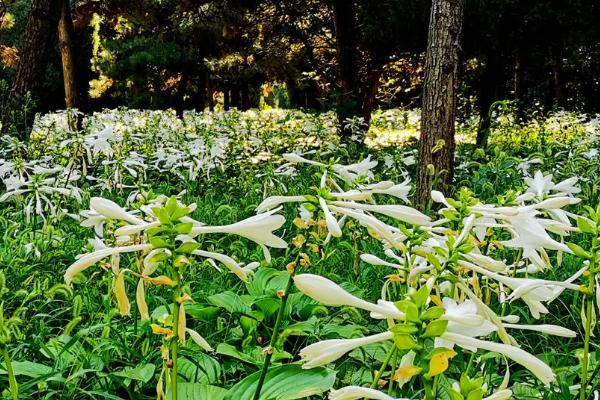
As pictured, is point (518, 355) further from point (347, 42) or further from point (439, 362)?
point (347, 42)

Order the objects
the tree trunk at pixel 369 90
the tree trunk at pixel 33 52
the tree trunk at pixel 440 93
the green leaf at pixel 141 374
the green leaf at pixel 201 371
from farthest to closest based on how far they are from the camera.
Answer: the tree trunk at pixel 369 90 < the tree trunk at pixel 33 52 < the tree trunk at pixel 440 93 < the green leaf at pixel 201 371 < the green leaf at pixel 141 374

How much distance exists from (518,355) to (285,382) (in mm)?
925

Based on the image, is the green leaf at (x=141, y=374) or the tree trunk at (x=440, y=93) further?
the tree trunk at (x=440, y=93)

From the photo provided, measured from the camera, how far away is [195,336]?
3.28ft

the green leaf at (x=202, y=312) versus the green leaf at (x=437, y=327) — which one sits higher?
the green leaf at (x=437, y=327)

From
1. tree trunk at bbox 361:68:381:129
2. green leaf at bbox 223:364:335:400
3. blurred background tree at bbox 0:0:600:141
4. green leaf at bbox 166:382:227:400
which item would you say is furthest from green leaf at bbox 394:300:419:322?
tree trunk at bbox 361:68:381:129

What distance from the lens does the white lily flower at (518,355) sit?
63 cm

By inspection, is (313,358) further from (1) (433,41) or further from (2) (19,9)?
(2) (19,9)

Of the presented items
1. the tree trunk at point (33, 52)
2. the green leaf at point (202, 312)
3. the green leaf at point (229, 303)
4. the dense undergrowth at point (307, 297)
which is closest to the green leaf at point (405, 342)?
the dense undergrowth at point (307, 297)

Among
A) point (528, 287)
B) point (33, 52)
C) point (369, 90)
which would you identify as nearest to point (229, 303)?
point (528, 287)

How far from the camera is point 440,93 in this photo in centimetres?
469

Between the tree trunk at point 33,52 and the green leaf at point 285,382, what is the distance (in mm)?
5804

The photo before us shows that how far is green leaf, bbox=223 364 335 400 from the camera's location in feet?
4.79

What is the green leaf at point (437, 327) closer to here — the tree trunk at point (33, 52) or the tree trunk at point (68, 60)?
the tree trunk at point (33, 52)
